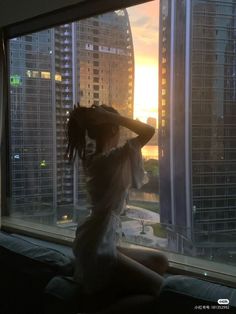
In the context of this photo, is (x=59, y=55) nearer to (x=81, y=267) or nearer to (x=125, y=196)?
(x=125, y=196)

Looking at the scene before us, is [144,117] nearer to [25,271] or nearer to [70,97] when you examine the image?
[70,97]

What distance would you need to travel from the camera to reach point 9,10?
9.20 ft

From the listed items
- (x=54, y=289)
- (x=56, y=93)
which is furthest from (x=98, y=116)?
(x=56, y=93)

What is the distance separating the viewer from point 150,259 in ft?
5.81

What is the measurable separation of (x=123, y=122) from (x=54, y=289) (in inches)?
31.3

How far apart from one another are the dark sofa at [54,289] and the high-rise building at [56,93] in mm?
491

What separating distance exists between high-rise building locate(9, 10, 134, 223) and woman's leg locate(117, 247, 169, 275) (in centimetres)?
67

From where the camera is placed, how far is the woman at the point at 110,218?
171 cm

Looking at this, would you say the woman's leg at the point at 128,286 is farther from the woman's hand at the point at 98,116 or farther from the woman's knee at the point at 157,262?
the woman's hand at the point at 98,116

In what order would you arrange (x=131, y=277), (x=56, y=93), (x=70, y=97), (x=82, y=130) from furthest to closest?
1. (x=56, y=93)
2. (x=70, y=97)
3. (x=82, y=130)
4. (x=131, y=277)

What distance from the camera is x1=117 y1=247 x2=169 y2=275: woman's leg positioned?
1.75 meters

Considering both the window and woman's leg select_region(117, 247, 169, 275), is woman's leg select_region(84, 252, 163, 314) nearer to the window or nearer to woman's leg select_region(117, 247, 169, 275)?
woman's leg select_region(117, 247, 169, 275)

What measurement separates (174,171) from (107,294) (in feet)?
2.11

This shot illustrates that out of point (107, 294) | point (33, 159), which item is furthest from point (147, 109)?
point (33, 159)
